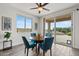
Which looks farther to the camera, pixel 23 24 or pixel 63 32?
pixel 23 24

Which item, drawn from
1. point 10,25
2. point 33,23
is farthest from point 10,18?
point 33,23

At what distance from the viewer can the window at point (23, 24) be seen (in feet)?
19.1

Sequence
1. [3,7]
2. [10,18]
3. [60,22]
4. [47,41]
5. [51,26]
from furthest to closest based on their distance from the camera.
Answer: [51,26] → [60,22] → [10,18] → [3,7] → [47,41]

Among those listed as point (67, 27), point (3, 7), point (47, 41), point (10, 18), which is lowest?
Answer: point (47, 41)

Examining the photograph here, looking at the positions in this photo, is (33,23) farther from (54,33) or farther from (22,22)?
(54,33)

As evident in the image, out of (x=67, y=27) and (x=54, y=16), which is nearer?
(x=67, y=27)

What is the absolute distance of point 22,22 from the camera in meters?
6.27

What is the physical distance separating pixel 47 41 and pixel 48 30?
3713 millimetres

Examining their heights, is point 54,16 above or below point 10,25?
above

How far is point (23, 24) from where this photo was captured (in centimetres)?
635

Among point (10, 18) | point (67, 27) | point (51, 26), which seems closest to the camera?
point (10, 18)

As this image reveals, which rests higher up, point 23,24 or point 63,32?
point 23,24

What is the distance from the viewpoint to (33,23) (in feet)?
24.1

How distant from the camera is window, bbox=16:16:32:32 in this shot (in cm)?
584
